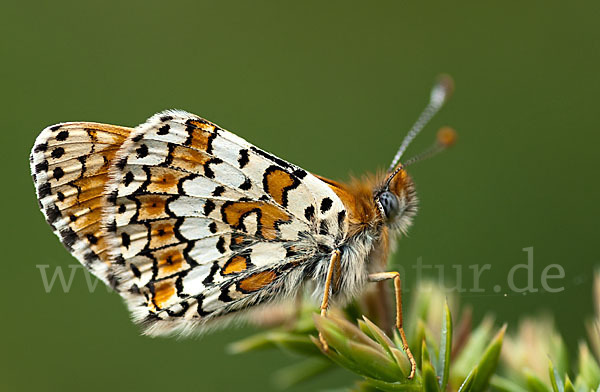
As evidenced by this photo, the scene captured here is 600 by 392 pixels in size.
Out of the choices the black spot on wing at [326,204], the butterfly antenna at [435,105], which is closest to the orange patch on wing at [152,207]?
the black spot on wing at [326,204]

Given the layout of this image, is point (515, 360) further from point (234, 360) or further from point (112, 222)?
point (234, 360)

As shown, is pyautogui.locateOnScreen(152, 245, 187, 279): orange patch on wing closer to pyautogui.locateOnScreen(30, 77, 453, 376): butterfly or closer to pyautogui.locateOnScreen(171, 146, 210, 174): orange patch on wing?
pyautogui.locateOnScreen(30, 77, 453, 376): butterfly

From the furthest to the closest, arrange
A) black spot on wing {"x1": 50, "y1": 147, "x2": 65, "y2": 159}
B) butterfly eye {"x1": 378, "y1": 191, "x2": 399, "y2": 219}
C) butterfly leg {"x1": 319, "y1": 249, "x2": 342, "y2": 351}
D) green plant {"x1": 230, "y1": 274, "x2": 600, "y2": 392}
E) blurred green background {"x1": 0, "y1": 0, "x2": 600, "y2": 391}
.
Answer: blurred green background {"x1": 0, "y1": 0, "x2": 600, "y2": 391}
butterfly eye {"x1": 378, "y1": 191, "x2": 399, "y2": 219}
black spot on wing {"x1": 50, "y1": 147, "x2": 65, "y2": 159}
butterfly leg {"x1": 319, "y1": 249, "x2": 342, "y2": 351}
green plant {"x1": 230, "y1": 274, "x2": 600, "y2": 392}

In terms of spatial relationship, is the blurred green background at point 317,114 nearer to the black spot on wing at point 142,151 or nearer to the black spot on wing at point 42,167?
the black spot on wing at point 42,167

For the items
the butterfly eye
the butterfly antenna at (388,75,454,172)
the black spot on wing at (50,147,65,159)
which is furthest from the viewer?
the butterfly antenna at (388,75,454,172)

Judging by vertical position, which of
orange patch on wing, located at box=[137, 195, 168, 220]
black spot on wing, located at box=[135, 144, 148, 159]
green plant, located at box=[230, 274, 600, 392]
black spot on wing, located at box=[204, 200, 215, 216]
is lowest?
green plant, located at box=[230, 274, 600, 392]

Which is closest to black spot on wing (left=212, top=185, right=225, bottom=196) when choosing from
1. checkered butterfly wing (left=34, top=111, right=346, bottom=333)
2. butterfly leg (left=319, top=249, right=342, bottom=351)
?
checkered butterfly wing (left=34, top=111, right=346, bottom=333)

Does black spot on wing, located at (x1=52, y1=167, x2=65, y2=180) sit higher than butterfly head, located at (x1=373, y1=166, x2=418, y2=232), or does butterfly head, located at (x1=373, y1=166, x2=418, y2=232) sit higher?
black spot on wing, located at (x1=52, y1=167, x2=65, y2=180)

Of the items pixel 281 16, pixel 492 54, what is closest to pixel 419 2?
pixel 492 54
